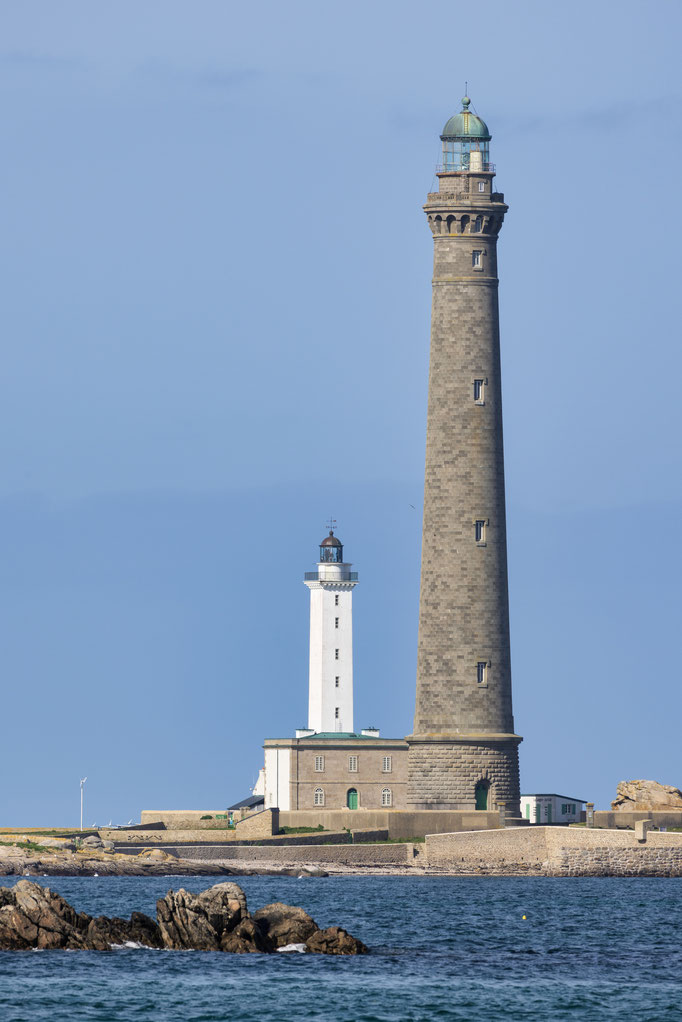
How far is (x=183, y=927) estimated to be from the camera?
150 ft

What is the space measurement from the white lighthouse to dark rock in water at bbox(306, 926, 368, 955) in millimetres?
41065

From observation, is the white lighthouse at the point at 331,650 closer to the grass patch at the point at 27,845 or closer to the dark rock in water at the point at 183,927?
the grass patch at the point at 27,845

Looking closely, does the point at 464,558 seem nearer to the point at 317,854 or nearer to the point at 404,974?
the point at 317,854

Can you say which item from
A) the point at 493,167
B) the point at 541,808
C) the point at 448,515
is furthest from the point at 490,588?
the point at 493,167

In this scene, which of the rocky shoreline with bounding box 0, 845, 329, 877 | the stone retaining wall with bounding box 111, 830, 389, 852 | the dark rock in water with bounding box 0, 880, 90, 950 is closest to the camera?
the dark rock in water with bounding box 0, 880, 90, 950

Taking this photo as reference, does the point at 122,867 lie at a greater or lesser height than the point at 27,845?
lesser

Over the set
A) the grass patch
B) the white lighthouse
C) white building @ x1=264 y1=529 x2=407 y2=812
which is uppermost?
the white lighthouse

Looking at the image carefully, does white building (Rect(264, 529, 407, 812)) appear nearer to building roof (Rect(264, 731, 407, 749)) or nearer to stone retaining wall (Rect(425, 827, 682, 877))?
building roof (Rect(264, 731, 407, 749))

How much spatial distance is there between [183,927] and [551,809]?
115 ft

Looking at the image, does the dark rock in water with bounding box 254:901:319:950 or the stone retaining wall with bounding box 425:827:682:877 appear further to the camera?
the stone retaining wall with bounding box 425:827:682:877

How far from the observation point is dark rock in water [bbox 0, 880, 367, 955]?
45406 millimetres

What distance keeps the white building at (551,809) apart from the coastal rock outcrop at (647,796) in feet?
4.79

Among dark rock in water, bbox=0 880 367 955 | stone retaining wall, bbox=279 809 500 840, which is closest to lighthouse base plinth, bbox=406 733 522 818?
stone retaining wall, bbox=279 809 500 840

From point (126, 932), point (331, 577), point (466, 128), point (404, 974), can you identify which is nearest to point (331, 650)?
point (331, 577)
